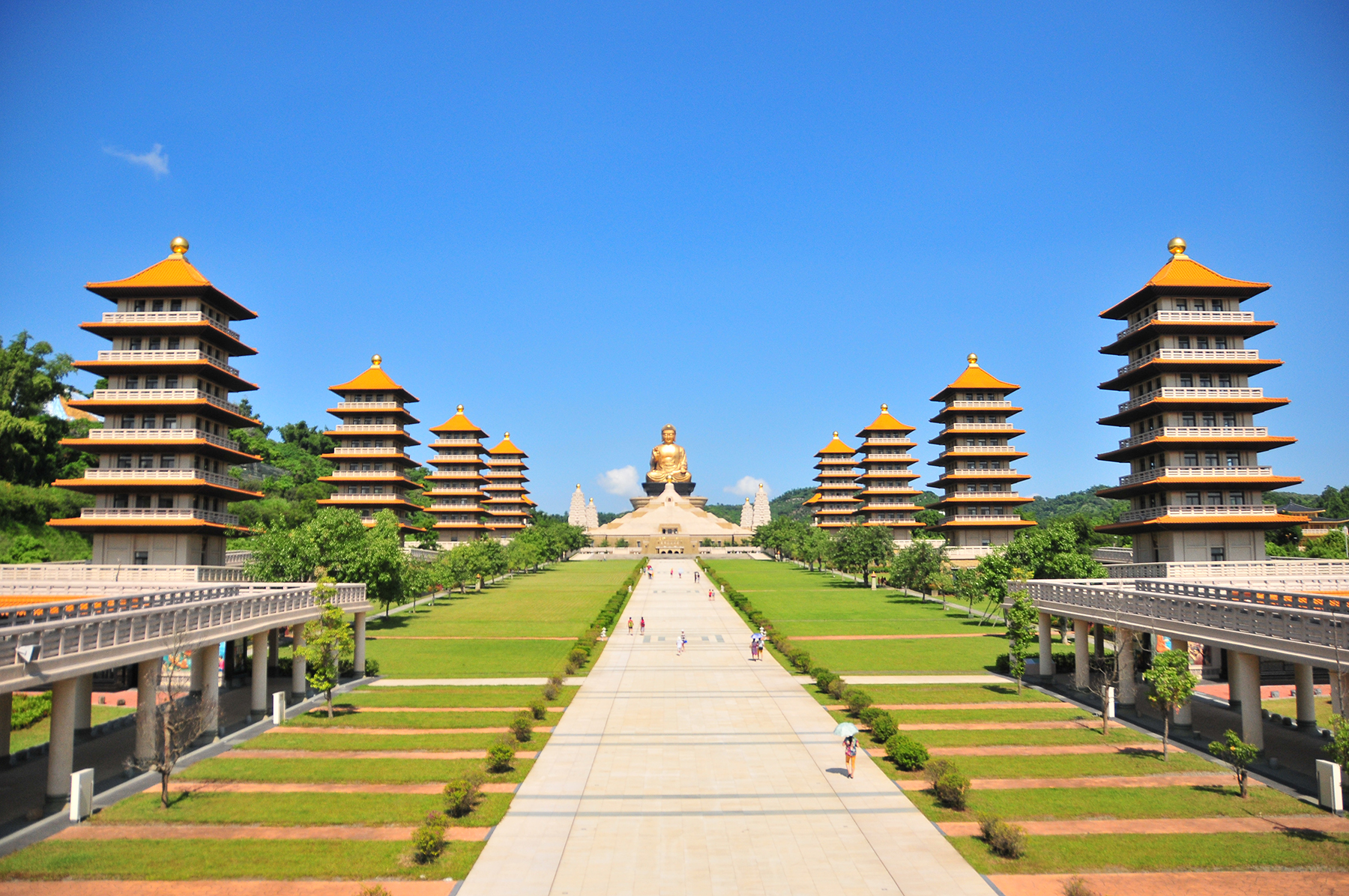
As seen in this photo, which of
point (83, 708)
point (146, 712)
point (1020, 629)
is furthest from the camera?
point (1020, 629)

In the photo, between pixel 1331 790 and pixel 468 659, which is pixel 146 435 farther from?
pixel 1331 790

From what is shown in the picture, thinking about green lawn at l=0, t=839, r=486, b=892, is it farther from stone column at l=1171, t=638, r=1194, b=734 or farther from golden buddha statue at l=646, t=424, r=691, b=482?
golden buddha statue at l=646, t=424, r=691, b=482

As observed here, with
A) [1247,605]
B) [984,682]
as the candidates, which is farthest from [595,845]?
[984,682]

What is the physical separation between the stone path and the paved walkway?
2061 mm

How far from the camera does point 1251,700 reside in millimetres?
23719

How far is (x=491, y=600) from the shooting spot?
67562 millimetres

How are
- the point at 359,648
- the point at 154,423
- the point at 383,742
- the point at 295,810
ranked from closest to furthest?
the point at 295,810 → the point at 383,742 → the point at 359,648 → the point at 154,423

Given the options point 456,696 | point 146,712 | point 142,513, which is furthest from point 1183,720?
point 142,513

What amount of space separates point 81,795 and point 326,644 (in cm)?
1070

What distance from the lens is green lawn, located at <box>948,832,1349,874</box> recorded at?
1636 cm

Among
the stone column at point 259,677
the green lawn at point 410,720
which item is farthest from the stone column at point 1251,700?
the stone column at point 259,677

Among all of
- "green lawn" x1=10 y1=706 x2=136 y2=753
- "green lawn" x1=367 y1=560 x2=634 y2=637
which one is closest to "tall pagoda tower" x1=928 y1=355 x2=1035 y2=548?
"green lawn" x1=367 y1=560 x2=634 y2=637

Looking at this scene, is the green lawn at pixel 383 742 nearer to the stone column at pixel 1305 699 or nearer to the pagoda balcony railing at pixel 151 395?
the stone column at pixel 1305 699

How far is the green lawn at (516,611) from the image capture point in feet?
165
